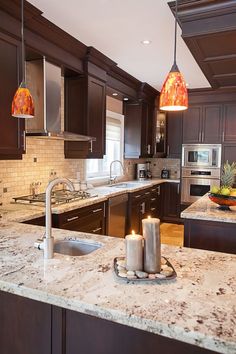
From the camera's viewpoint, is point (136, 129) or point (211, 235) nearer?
point (211, 235)

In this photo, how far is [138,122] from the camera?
17.8ft

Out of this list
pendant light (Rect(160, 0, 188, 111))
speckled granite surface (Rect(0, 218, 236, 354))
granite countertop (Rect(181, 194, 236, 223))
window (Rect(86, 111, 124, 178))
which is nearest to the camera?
speckled granite surface (Rect(0, 218, 236, 354))

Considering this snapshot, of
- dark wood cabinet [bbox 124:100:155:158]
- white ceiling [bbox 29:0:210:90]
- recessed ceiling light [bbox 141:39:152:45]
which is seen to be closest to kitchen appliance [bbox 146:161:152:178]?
dark wood cabinet [bbox 124:100:155:158]

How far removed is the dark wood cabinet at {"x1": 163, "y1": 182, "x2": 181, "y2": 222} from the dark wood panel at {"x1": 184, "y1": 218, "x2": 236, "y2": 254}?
3395 millimetres

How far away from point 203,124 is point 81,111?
9.80 ft

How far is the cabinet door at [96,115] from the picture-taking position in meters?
3.64

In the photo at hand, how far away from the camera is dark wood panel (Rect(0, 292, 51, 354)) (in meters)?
1.15

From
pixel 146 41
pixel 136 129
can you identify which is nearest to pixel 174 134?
pixel 136 129

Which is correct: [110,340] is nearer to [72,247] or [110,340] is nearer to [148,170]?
[72,247]

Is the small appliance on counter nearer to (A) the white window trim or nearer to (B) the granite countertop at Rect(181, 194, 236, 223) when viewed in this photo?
(A) the white window trim

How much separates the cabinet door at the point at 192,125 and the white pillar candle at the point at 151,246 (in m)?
4.86

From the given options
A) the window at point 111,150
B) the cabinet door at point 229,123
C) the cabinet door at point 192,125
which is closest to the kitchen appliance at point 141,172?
the window at point 111,150

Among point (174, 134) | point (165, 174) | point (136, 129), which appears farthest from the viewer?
point (165, 174)

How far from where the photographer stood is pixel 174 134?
609cm
